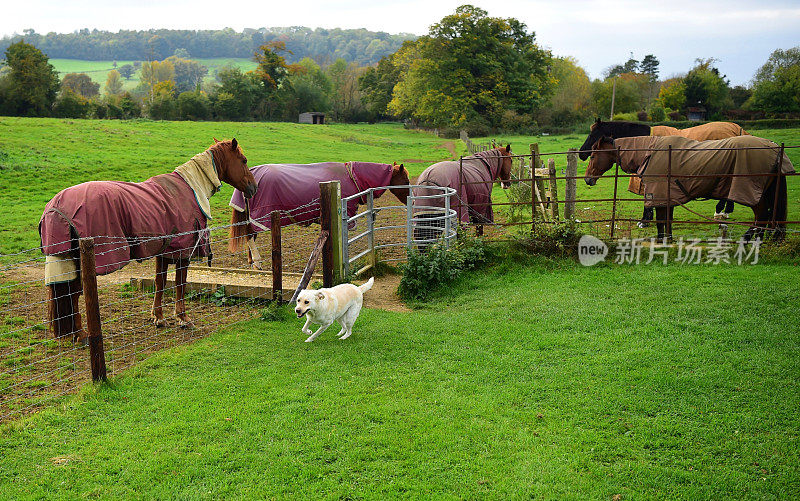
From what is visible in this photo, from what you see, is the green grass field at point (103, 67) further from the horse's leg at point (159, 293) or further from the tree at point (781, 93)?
the horse's leg at point (159, 293)

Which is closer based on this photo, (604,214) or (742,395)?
(742,395)

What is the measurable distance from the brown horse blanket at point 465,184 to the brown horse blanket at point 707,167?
2560mm

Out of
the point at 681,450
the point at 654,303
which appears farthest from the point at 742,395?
the point at 654,303

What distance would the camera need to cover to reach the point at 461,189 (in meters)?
10.1

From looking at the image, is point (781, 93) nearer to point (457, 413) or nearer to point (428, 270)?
point (428, 270)

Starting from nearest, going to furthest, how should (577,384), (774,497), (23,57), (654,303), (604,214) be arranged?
(774,497) < (577,384) < (654,303) < (604,214) < (23,57)

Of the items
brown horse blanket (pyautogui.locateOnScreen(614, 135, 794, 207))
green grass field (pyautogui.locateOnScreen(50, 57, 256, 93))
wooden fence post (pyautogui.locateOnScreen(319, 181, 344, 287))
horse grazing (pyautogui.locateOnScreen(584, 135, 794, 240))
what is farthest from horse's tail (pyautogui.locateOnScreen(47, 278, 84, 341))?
green grass field (pyautogui.locateOnScreen(50, 57, 256, 93))

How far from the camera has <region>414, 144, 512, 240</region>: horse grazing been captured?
9.66 meters

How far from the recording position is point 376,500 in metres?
3.52

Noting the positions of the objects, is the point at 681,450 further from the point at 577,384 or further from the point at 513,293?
the point at 513,293

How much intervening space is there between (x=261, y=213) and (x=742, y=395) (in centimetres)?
742

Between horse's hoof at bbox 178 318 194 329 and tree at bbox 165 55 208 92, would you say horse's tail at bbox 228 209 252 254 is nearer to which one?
horse's hoof at bbox 178 318 194 329

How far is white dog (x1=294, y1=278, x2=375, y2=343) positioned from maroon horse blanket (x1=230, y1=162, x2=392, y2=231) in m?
3.22

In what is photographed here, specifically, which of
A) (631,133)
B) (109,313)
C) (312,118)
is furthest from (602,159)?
(312,118)
